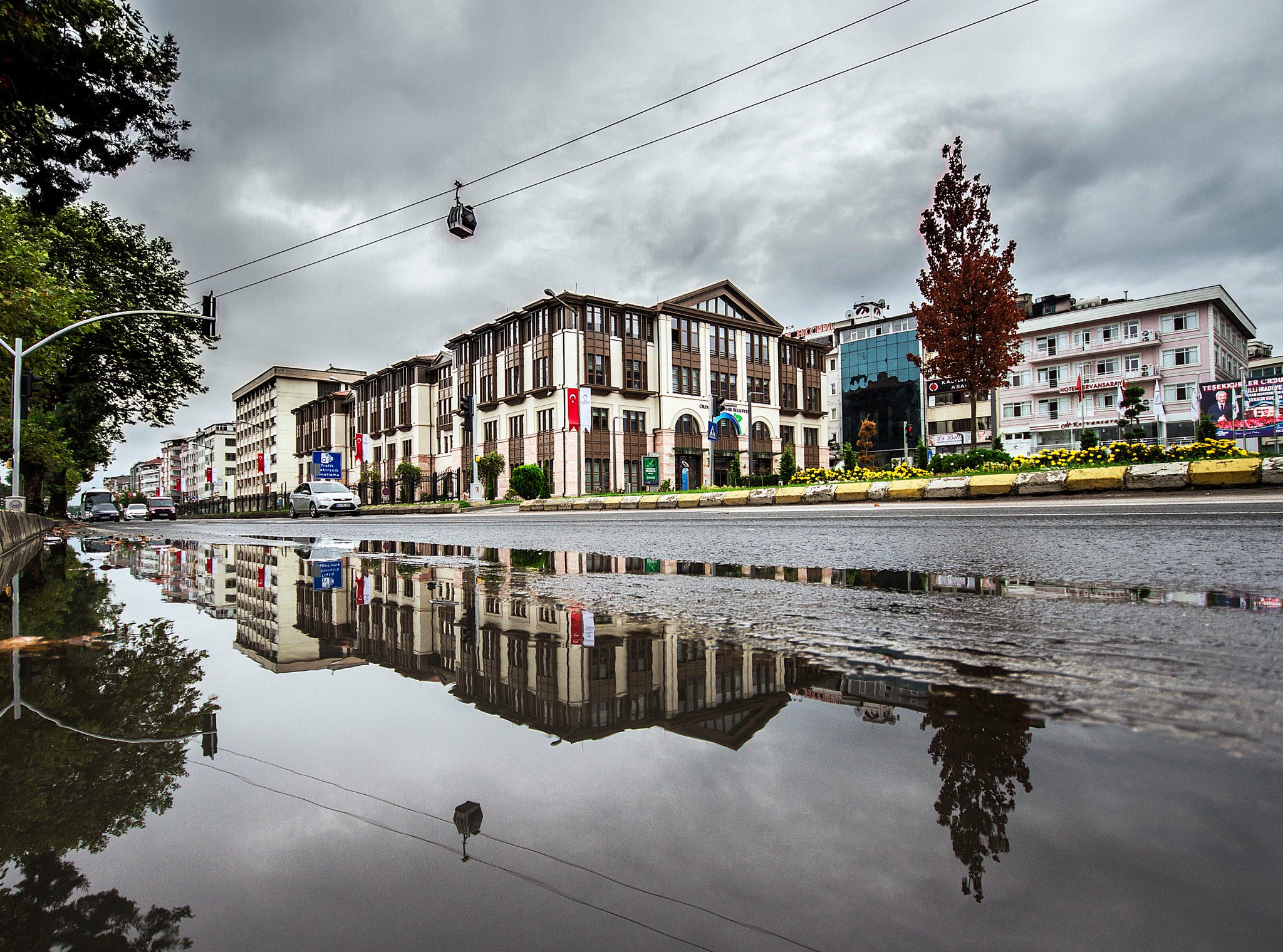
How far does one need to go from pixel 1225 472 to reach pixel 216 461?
152896 millimetres

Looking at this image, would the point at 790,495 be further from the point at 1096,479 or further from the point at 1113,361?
the point at 1113,361

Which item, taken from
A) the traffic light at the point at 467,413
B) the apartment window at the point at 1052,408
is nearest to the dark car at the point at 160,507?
the traffic light at the point at 467,413

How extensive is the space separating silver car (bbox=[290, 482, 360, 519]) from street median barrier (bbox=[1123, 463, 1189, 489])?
31441 mm

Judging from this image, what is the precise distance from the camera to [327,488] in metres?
35.2

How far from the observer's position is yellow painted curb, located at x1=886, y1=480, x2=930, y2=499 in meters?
16.0

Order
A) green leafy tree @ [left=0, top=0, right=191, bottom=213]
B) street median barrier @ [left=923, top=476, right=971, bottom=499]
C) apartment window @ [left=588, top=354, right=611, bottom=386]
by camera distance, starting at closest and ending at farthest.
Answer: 1. green leafy tree @ [left=0, top=0, right=191, bottom=213]
2. street median barrier @ [left=923, top=476, right=971, bottom=499]
3. apartment window @ [left=588, top=354, right=611, bottom=386]

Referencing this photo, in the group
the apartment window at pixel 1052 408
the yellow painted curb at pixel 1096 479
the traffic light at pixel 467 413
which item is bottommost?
the yellow painted curb at pixel 1096 479

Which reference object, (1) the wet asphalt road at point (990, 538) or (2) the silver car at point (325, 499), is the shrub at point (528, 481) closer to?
(2) the silver car at point (325, 499)

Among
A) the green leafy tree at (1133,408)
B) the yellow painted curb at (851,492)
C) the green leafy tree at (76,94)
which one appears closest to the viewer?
the green leafy tree at (76,94)

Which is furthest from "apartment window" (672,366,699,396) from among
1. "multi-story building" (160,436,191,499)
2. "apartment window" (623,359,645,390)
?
"multi-story building" (160,436,191,499)

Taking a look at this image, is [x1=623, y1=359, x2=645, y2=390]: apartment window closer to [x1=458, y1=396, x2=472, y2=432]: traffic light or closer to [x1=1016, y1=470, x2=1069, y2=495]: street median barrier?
[x1=458, y1=396, x2=472, y2=432]: traffic light

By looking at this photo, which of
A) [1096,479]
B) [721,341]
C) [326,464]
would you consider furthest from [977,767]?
[326,464]

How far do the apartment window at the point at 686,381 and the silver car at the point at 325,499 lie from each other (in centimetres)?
2827

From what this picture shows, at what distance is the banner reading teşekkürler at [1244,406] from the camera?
4409 centimetres
